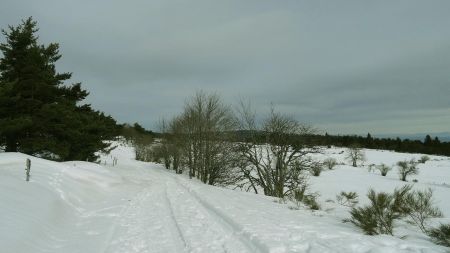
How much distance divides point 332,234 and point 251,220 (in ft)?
7.92

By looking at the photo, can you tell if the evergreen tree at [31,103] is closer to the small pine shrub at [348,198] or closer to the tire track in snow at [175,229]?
the tire track in snow at [175,229]

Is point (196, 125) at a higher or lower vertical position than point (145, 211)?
higher

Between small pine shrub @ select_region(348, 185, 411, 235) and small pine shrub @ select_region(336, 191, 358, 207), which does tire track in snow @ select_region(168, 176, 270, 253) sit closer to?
small pine shrub @ select_region(348, 185, 411, 235)

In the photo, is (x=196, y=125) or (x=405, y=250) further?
(x=196, y=125)

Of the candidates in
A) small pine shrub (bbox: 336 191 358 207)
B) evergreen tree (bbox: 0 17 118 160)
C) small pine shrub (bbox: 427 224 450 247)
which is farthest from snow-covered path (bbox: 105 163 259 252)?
evergreen tree (bbox: 0 17 118 160)

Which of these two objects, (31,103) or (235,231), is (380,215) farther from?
(31,103)

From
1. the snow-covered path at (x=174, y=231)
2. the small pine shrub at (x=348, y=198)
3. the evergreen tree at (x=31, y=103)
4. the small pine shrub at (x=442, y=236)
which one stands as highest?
the evergreen tree at (x=31, y=103)

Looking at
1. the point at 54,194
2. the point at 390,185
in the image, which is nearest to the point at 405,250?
the point at 54,194

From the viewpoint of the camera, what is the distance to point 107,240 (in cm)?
764

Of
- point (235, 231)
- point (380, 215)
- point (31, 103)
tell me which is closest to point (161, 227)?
point (235, 231)

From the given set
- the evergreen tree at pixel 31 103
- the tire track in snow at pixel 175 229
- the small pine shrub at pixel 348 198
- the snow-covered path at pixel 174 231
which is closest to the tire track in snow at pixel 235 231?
the snow-covered path at pixel 174 231

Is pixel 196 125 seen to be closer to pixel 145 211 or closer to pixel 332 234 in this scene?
pixel 145 211

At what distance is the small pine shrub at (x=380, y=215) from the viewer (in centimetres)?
745

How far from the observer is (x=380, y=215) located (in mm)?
7953
